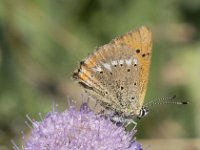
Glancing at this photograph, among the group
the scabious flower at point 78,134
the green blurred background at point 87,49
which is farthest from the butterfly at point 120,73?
the green blurred background at point 87,49

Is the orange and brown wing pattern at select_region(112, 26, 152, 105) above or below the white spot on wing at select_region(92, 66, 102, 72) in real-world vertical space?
above

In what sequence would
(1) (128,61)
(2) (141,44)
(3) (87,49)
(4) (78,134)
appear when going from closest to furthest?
(4) (78,134), (2) (141,44), (1) (128,61), (3) (87,49)

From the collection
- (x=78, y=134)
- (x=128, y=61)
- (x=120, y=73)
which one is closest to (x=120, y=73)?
(x=120, y=73)

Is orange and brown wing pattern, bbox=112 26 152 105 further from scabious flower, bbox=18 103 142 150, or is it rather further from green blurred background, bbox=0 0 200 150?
green blurred background, bbox=0 0 200 150

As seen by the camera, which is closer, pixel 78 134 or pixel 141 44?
pixel 78 134

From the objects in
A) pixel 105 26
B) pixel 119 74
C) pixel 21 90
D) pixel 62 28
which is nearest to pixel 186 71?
pixel 105 26

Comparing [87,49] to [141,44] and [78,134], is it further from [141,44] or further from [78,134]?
[78,134]

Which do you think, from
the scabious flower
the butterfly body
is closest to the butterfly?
the butterfly body
